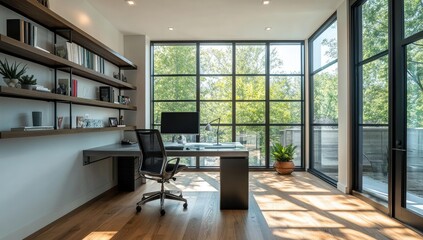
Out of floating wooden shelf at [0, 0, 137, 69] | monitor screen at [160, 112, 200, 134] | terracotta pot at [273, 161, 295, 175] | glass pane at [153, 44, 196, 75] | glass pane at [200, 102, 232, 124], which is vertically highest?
glass pane at [153, 44, 196, 75]

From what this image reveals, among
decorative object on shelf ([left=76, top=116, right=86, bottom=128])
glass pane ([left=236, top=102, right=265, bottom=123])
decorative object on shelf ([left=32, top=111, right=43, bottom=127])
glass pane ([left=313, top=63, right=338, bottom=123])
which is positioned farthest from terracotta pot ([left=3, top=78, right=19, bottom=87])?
glass pane ([left=313, top=63, right=338, bottom=123])

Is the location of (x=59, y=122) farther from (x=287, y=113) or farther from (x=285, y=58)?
(x=285, y=58)

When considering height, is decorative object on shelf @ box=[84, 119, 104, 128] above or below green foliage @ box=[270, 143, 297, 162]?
above

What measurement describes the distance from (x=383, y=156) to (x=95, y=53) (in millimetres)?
4273

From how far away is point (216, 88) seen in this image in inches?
237

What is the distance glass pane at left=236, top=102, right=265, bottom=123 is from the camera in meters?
6.02

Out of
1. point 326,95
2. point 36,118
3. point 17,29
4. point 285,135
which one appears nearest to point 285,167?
point 285,135

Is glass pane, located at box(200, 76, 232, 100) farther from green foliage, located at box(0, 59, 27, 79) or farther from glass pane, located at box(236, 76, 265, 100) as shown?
green foliage, located at box(0, 59, 27, 79)

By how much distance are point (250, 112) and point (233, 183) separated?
2809mm

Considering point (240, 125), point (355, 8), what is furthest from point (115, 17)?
point (355, 8)

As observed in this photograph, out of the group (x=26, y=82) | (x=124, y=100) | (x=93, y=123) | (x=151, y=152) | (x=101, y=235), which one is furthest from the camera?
(x=124, y=100)

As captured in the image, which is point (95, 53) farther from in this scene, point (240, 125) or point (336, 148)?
point (336, 148)

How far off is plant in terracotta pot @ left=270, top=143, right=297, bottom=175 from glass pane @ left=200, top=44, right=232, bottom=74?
2.05 meters

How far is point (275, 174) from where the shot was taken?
5680 millimetres
